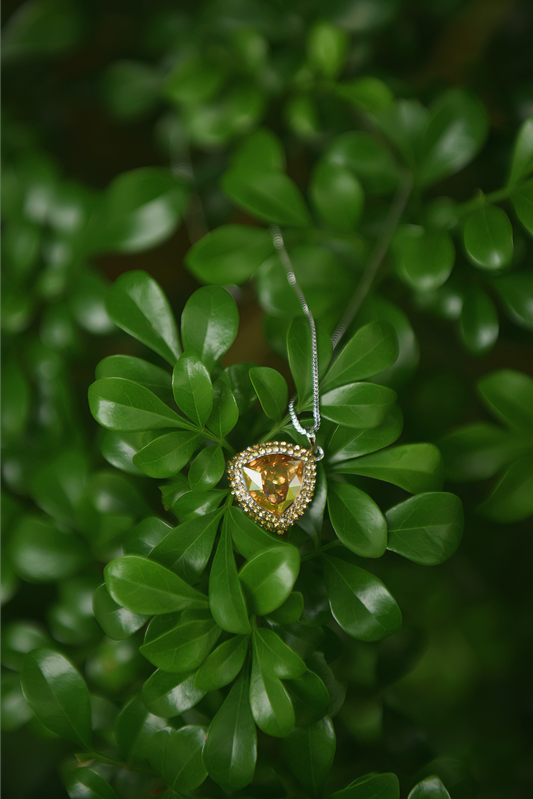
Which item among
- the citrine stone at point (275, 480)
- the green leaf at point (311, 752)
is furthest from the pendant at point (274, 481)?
the green leaf at point (311, 752)

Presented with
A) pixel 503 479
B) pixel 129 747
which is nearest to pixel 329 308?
pixel 503 479

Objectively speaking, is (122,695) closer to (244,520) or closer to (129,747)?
(129,747)

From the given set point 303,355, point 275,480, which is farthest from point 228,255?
point 275,480

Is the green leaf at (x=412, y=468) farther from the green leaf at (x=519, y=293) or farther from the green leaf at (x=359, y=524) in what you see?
the green leaf at (x=519, y=293)

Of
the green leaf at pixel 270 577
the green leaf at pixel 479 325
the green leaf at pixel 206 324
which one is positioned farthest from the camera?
the green leaf at pixel 479 325

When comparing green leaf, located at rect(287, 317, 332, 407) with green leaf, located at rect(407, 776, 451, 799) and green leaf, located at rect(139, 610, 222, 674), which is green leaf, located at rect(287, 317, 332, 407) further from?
green leaf, located at rect(407, 776, 451, 799)
